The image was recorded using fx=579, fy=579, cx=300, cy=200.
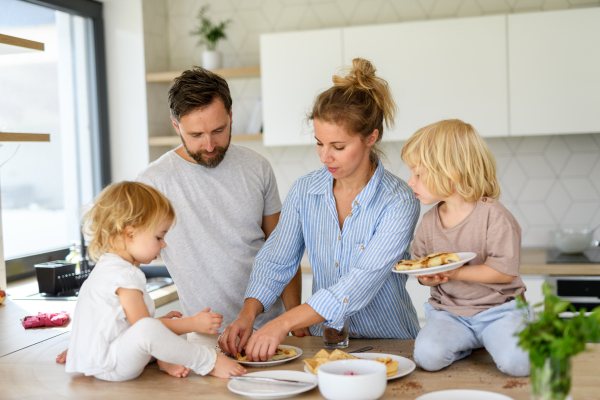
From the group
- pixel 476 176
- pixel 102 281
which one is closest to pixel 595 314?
pixel 476 176

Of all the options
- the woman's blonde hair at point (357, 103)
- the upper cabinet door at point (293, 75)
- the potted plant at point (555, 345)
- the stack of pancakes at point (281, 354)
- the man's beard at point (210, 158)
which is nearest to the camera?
the potted plant at point (555, 345)

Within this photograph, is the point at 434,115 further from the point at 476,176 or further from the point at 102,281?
the point at 102,281

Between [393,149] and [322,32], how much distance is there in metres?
0.87

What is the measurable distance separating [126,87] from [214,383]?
9.30 ft

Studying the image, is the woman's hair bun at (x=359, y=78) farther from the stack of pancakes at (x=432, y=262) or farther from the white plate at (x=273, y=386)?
the white plate at (x=273, y=386)

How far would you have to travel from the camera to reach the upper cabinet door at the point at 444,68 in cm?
307

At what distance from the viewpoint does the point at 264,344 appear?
144 centimetres

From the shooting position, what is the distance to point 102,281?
4.43 feet

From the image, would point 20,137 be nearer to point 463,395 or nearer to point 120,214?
point 120,214

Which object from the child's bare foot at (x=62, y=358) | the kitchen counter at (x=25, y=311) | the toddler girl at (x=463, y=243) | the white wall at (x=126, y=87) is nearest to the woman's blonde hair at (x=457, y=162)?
the toddler girl at (x=463, y=243)

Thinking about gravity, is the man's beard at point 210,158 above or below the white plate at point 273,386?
above

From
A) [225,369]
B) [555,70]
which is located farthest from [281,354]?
[555,70]

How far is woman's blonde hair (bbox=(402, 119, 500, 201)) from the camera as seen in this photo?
152 centimetres

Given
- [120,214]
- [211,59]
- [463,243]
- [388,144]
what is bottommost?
[463,243]
